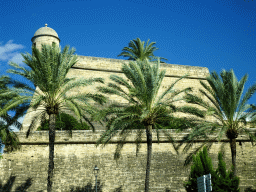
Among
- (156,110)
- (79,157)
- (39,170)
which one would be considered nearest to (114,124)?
(156,110)

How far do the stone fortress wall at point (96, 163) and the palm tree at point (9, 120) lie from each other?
42 cm

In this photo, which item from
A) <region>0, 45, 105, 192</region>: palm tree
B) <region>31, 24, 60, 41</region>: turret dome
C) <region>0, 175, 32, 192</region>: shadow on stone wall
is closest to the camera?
<region>0, 45, 105, 192</region>: palm tree

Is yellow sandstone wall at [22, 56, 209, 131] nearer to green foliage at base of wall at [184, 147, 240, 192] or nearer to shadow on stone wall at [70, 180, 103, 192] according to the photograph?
shadow on stone wall at [70, 180, 103, 192]

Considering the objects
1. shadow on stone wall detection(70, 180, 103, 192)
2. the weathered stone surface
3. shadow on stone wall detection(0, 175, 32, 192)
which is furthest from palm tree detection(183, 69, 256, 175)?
shadow on stone wall detection(0, 175, 32, 192)

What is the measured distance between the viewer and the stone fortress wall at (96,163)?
1501 centimetres

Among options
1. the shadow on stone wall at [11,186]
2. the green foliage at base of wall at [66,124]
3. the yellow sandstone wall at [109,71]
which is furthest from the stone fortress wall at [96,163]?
the yellow sandstone wall at [109,71]

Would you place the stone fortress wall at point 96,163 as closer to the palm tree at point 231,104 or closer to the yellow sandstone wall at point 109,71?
the palm tree at point 231,104

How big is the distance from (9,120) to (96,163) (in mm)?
4542

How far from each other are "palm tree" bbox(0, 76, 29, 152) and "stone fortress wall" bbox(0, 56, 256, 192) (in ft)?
1.38

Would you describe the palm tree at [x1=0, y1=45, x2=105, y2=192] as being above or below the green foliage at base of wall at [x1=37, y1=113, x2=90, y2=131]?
above

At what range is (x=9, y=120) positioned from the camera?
14156mm

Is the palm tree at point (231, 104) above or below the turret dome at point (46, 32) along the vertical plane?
below

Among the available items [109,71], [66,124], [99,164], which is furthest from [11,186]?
[109,71]

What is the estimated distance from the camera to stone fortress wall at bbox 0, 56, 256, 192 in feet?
49.2
